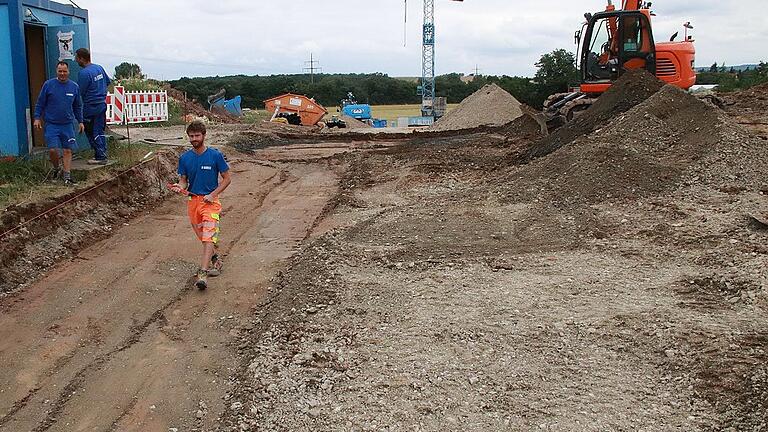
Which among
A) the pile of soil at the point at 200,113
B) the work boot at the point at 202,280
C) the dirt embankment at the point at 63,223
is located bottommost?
the work boot at the point at 202,280

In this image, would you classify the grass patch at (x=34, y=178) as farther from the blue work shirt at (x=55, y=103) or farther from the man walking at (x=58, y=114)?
the blue work shirt at (x=55, y=103)

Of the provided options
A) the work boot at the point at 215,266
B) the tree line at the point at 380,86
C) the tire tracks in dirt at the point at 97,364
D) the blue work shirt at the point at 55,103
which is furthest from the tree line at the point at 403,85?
the tire tracks in dirt at the point at 97,364

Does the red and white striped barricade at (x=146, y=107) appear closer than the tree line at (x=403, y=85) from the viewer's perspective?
Yes

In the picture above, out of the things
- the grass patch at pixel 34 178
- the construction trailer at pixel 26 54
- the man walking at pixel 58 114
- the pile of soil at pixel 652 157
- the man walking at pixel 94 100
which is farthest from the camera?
the man walking at pixel 94 100

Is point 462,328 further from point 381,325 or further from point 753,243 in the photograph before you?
point 753,243

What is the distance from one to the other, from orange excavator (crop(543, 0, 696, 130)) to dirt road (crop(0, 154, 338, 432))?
9.26m

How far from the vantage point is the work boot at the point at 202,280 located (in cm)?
685

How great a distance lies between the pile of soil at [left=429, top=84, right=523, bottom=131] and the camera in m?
26.2

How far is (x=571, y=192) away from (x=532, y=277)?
3.33m

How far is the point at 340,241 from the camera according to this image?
8477 mm

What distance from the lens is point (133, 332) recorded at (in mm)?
5875

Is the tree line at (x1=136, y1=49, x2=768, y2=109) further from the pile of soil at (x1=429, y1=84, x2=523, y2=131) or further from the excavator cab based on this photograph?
the excavator cab

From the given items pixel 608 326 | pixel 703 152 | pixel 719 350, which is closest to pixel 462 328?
pixel 608 326

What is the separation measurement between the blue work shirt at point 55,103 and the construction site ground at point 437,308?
4.40 ft
